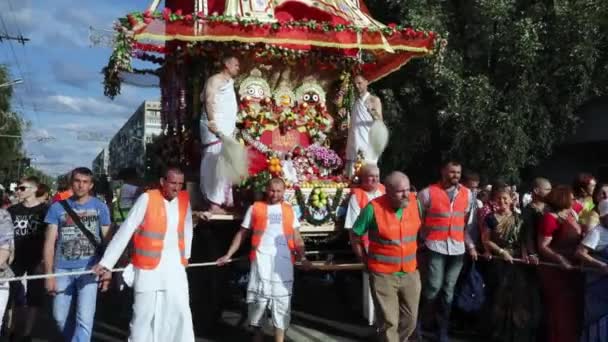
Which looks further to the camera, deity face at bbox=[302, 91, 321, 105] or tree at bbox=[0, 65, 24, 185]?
tree at bbox=[0, 65, 24, 185]

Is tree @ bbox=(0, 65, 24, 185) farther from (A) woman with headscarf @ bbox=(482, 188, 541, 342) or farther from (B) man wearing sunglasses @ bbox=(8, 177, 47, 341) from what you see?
(A) woman with headscarf @ bbox=(482, 188, 541, 342)

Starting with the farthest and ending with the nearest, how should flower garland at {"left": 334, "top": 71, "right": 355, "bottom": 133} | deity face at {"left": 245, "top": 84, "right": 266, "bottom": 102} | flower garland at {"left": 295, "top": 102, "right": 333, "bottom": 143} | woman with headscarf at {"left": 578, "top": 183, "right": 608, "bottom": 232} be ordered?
flower garland at {"left": 334, "top": 71, "right": 355, "bottom": 133}
flower garland at {"left": 295, "top": 102, "right": 333, "bottom": 143}
deity face at {"left": 245, "top": 84, "right": 266, "bottom": 102}
woman with headscarf at {"left": 578, "top": 183, "right": 608, "bottom": 232}

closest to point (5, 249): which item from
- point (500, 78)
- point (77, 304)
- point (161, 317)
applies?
point (77, 304)

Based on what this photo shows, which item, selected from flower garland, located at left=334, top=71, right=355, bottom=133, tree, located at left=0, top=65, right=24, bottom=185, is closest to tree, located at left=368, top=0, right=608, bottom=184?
flower garland, located at left=334, top=71, right=355, bottom=133

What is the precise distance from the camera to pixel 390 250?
5.58 metres

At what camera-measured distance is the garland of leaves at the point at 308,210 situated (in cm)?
752

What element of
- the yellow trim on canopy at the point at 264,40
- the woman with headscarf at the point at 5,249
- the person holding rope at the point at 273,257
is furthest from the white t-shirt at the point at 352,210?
the woman with headscarf at the point at 5,249

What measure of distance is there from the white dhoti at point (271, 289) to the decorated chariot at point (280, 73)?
112 cm

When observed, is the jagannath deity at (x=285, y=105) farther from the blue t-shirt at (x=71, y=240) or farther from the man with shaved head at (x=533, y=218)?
the blue t-shirt at (x=71, y=240)

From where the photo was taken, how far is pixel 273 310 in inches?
246

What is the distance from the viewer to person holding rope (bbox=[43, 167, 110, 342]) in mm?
5461

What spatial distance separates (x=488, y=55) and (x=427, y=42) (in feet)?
26.0

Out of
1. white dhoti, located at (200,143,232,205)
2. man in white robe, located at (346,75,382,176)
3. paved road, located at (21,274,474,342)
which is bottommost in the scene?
paved road, located at (21,274,474,342)

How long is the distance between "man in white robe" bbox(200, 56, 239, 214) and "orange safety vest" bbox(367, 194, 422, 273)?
89.0 inches
